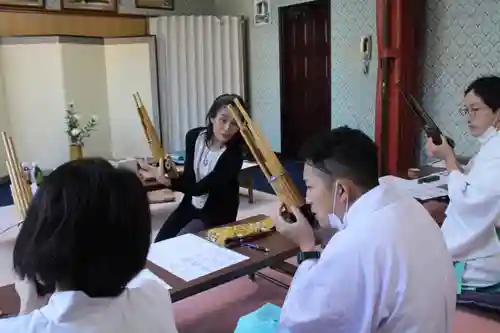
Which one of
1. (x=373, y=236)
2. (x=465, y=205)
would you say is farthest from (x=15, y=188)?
(x=465, y=205)

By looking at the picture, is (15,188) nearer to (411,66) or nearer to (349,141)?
(349,141)

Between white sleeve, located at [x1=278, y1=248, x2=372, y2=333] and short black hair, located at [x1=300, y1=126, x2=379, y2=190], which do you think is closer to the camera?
white sleeve, located at [x1=278, y1=248, x2=372, y2=333]

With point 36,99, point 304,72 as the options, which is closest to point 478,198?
point 304,72

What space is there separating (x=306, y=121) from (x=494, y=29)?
238cm

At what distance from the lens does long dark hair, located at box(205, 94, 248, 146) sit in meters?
2.32

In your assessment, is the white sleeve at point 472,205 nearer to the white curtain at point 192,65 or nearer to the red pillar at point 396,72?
the red pillar at point 396,72

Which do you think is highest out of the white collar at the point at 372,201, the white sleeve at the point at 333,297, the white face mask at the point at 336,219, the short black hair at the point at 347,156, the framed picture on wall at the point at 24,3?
the framed picture on wall at the point at 24,3

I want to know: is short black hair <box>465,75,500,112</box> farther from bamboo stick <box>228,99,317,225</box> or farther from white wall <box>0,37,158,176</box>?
white wall <box>0,37,158,176</box>

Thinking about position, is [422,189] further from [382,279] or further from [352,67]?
[352,67]

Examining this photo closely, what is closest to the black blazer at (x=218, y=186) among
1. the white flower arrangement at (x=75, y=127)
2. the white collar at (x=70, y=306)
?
the white collar at (x=70, y=306)

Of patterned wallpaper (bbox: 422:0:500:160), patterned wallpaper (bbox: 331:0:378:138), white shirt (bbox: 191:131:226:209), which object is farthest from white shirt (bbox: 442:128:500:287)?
patterned wallpaper (bbox: 331:0:378:138)

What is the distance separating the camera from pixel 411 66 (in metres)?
4.29

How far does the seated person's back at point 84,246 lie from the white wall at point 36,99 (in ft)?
16.0

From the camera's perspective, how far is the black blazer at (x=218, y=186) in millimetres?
2421
